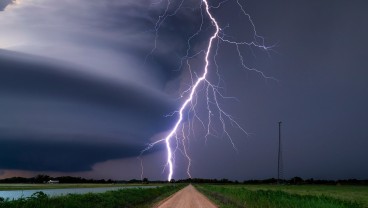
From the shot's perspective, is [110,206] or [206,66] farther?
[206,66]

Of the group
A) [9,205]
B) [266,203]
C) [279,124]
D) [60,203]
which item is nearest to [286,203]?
[266,203]

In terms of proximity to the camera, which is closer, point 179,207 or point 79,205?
point 79,205

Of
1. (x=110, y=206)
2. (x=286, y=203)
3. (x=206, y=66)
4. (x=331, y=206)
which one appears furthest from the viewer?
(x=206, y=66)

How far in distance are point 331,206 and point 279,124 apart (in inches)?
2829

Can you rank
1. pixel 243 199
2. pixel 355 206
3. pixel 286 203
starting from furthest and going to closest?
pixel 243 199 → pixel 286 203 → pixel 355 206

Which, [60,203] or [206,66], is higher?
[206,66]

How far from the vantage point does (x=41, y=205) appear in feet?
58.0

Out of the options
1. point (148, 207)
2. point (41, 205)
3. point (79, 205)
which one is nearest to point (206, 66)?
point (148, 207)

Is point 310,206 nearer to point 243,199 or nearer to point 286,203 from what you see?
point 286,203

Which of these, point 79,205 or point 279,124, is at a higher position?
point 279,124

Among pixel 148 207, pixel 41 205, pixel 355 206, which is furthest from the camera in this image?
pixel 148 207

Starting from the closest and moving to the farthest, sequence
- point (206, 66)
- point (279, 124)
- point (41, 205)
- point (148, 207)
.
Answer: point (41, 205)
point (148, 207)
point (206, 66)
point (279, 124)

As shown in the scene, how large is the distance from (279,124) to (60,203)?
2961 inches

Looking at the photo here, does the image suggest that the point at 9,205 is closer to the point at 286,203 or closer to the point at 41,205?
the point at 41,205
